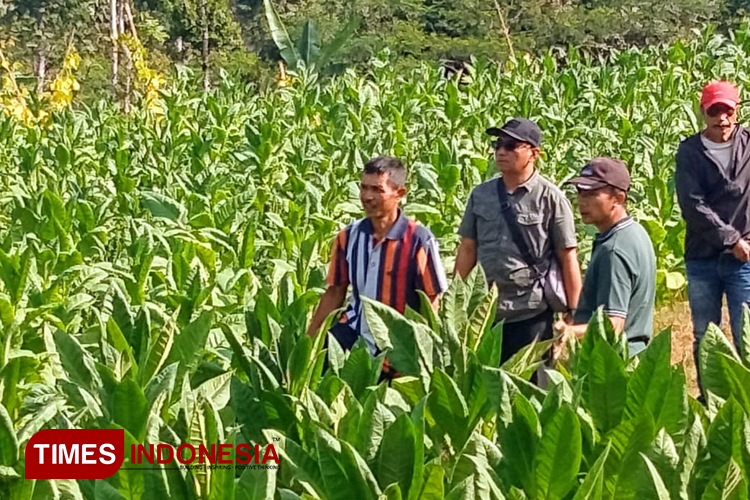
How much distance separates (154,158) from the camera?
10422 millimetres

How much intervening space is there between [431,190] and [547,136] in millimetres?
2948

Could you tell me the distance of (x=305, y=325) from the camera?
3.85 m

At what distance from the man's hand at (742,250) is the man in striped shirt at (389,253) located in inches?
63.4

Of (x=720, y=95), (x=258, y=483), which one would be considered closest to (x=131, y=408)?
(x=258, y=483)

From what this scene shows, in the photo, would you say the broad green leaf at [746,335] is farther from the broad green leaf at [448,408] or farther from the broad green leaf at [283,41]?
the broad green leaf at [283,41]

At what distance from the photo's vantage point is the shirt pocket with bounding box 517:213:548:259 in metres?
5.05

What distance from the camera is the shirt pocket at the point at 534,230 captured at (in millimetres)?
5055

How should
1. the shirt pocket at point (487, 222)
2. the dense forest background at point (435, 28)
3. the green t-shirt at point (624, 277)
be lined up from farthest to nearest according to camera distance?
the dense forest background at point (435, 28), the shirt pocket at point (487, 222), the green t-shirt at point (624, 277)

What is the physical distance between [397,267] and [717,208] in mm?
1853

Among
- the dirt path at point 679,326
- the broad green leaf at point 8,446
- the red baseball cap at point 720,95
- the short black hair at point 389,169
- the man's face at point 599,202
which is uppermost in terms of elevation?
the red baseball cap at point 720,95

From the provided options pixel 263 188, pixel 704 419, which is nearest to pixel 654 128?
pixel 263 188

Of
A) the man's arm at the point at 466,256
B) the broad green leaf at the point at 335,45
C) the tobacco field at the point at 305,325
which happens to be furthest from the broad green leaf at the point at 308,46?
the man's arm at the point at 466,256

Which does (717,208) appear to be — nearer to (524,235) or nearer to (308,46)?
(524,235)

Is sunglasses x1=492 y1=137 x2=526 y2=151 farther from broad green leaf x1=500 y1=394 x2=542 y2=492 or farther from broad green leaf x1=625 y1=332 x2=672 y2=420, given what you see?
broad green leaf x1=500 y1=394 x2=542 y2=492
